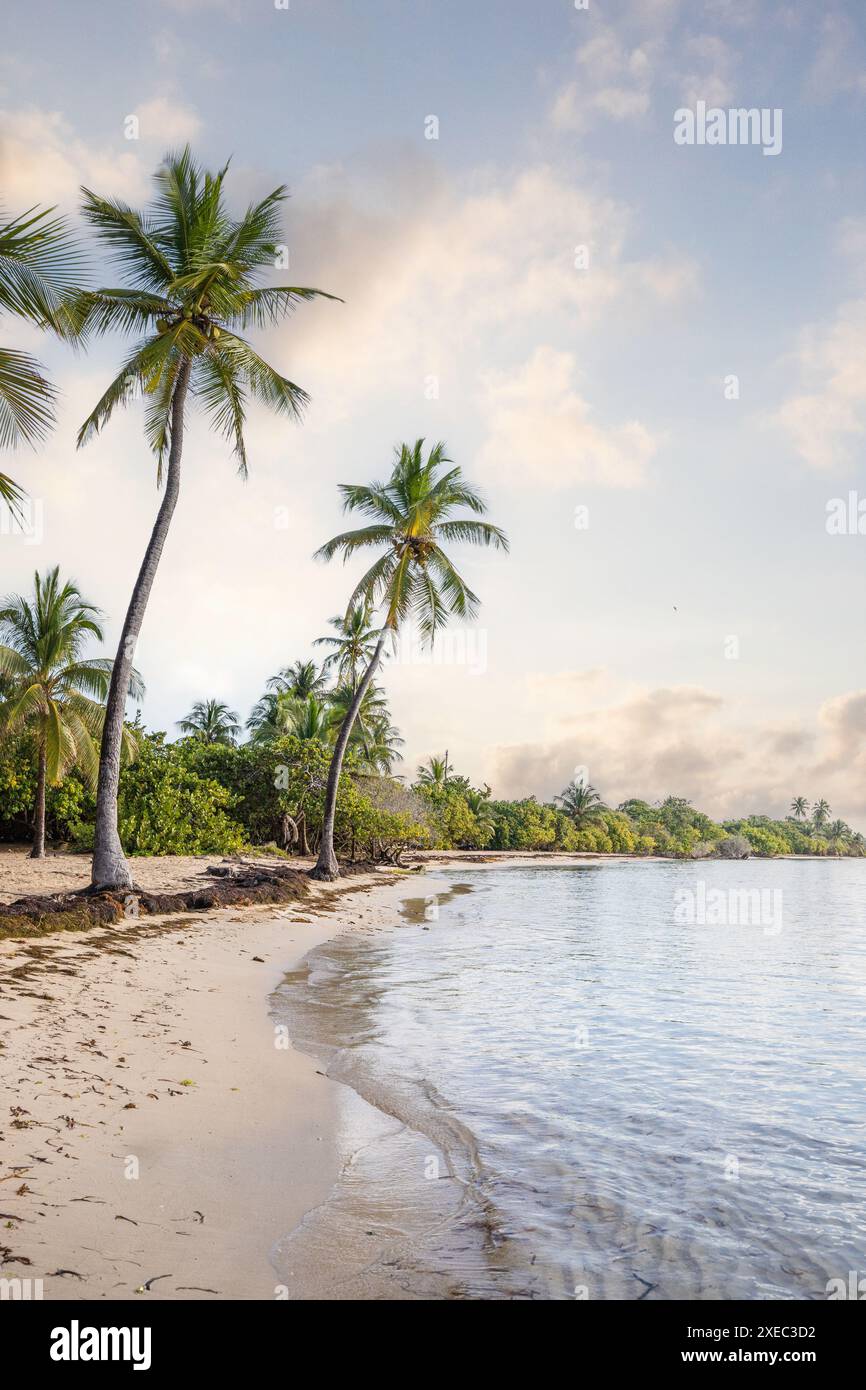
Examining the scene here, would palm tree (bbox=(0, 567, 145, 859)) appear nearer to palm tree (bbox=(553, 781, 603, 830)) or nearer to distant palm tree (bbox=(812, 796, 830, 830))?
palm tree (bbox=(553, 781, 603, 830))

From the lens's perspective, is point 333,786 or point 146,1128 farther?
point 333,786

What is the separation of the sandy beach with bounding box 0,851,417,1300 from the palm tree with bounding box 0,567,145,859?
1739 centimetres

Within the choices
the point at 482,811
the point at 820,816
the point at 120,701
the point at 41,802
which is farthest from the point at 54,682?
the point at 820,816

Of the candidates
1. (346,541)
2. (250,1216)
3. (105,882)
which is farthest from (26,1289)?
(346,541)

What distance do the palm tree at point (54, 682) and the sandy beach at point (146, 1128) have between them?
57.1ft

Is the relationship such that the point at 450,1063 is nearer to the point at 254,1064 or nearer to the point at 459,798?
the point at 254,1064

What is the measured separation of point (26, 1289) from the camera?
3.07m

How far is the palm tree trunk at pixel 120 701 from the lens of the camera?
15.5 m

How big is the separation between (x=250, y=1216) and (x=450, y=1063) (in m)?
3.92

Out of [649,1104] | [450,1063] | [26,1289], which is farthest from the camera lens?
[450,1063]

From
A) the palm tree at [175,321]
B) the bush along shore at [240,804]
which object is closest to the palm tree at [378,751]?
the bush along shore at [240,804]

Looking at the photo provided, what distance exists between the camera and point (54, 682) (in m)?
27.0
